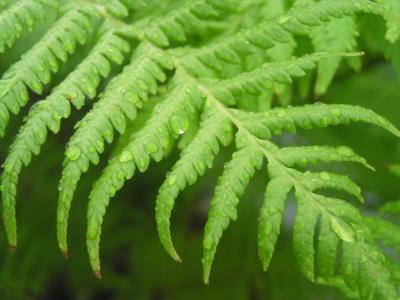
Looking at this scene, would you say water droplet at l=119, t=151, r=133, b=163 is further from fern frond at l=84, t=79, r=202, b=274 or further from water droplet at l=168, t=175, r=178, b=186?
water droplet at l=168, t=175, r=178, b=186

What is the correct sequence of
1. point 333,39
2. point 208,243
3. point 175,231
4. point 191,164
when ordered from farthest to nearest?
point 175,231
point 333,39
point 191,164
point 208,243

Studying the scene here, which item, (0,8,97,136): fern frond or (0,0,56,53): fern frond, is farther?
(0,0,56,53): fern frond

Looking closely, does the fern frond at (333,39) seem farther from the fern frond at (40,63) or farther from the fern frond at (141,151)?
the fern frond at (40,63)

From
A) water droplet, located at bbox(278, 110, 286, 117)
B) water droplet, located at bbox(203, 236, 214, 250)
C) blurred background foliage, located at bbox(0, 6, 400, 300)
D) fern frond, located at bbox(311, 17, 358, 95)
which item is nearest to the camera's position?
water droplet, located at bbox(203, 236, 214, 250)

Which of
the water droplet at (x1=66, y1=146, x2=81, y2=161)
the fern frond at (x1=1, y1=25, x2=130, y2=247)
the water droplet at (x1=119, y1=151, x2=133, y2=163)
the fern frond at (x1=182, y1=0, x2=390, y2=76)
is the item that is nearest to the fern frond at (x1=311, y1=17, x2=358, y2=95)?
the fern frond at (x1=182, y1=0, x2=390, y2=76)

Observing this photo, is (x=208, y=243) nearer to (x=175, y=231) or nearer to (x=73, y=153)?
(x=73, y=153)

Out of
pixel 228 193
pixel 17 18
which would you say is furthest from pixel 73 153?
pixel 17 18
